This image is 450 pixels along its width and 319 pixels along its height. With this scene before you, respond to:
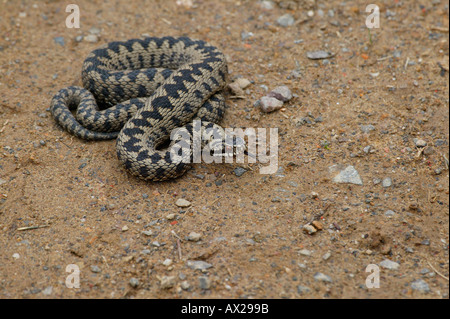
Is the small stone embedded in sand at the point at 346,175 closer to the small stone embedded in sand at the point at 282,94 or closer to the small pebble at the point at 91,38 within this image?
the small stone embedded in sand at the point at 282,94

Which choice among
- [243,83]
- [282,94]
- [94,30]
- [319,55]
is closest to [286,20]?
[319,55]

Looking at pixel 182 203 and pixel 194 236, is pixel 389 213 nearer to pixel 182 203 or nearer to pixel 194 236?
pixel 194 236

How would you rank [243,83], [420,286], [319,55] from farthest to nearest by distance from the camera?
[319,55]
[243,83]
[420,286]

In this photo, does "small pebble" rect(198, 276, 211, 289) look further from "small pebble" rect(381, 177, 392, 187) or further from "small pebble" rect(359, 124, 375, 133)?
"small pebble" rect(359, 124, 375, 133)

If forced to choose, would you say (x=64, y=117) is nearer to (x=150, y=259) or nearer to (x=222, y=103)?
(x=222, y=103)

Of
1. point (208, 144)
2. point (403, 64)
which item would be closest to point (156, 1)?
point (208, 144)

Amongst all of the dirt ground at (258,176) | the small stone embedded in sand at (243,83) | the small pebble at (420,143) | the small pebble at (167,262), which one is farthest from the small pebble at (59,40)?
the small pebble at (420,143)
